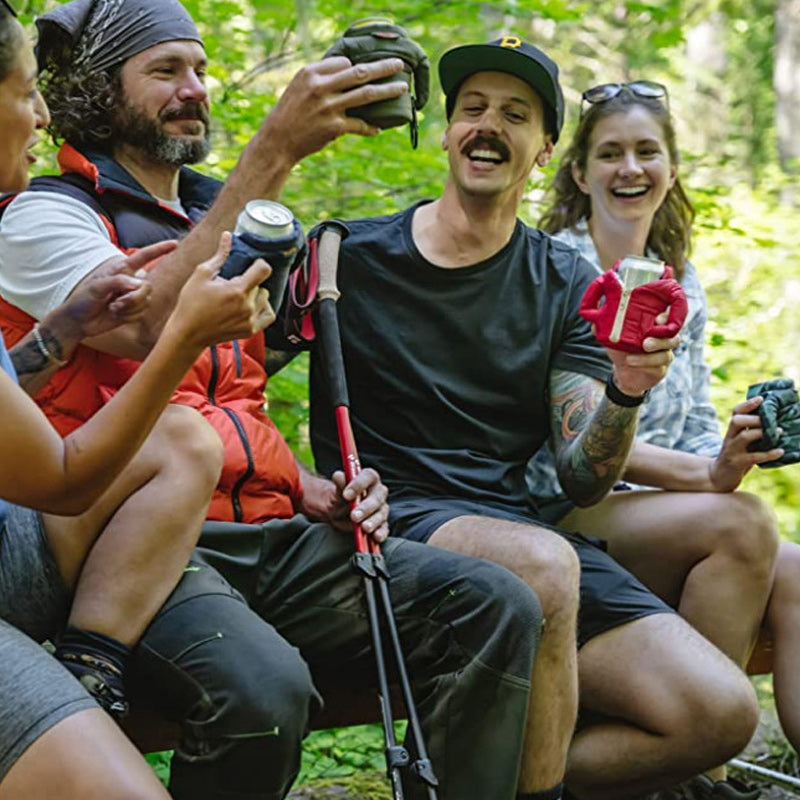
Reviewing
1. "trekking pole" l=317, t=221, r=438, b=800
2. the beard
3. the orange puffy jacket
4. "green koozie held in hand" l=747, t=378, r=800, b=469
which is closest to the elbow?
"green koozie held in hand" l=747, t=378, r=800, b=469

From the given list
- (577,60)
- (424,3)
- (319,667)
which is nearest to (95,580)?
(319,667)

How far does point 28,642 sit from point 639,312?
1.83 m

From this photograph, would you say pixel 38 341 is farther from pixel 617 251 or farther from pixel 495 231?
pixel 617 251

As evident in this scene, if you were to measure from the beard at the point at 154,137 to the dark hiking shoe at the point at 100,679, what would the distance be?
1.58m

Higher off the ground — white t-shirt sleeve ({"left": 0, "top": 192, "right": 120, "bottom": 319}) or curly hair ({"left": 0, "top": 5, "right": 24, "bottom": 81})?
curly hair ({"left": 0, "top": 5, "right": 24, "bottom": 81})

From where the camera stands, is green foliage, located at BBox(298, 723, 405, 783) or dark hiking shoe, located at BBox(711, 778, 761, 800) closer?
dark hiking shoe, located at BBox(711, 778, 761, 800)

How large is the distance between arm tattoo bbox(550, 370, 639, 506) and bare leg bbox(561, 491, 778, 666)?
271 millimetres

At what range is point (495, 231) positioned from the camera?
12.9 ft

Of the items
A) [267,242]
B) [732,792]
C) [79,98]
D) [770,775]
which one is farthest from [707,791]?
[79,98]

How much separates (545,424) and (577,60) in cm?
1301

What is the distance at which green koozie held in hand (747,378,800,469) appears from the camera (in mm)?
3799

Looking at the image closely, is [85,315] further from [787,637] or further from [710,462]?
[787,637]

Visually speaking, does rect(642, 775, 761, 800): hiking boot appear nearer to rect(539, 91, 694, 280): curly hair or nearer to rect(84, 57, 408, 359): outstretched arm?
rect(539, 91, 694, 280): curly hair

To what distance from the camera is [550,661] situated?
3117 millimetres
